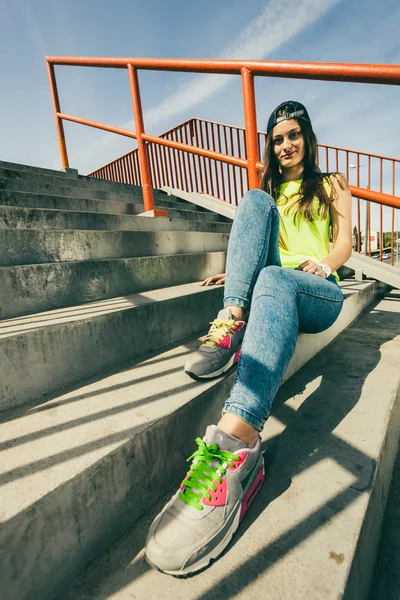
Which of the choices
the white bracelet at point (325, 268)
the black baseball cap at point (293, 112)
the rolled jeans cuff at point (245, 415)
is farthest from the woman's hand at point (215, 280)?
the rolled jeans cuff at point (245, 415)

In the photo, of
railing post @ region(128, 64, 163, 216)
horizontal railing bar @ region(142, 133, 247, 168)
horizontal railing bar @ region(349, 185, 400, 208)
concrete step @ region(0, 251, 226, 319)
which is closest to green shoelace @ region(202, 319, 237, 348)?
concrete step @ region(0, 251, 226, 319)

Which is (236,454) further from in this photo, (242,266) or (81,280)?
(81,280)

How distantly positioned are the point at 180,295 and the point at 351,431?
2.75 feet

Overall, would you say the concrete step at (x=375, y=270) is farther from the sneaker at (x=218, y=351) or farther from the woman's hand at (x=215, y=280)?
the sneaker at (x=218, y=351)

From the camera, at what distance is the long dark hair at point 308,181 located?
54.4 inches

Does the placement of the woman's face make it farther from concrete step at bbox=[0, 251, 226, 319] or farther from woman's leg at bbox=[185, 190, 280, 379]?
concrete step at bbox=[0, 251, 226, 319]

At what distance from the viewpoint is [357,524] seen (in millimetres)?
667

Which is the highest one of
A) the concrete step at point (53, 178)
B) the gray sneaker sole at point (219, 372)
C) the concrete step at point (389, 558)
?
the concrete step at point (53, 178)

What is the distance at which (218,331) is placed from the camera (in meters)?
1.04

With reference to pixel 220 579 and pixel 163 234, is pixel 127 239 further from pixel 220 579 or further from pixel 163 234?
pixel 220 579

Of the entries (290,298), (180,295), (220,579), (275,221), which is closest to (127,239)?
(180,295)

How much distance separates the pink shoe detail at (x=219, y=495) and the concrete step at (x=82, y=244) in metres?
1.19

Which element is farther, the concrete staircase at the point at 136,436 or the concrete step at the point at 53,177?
the concrete step at the point at 53,177

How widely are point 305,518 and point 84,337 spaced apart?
790 mm
